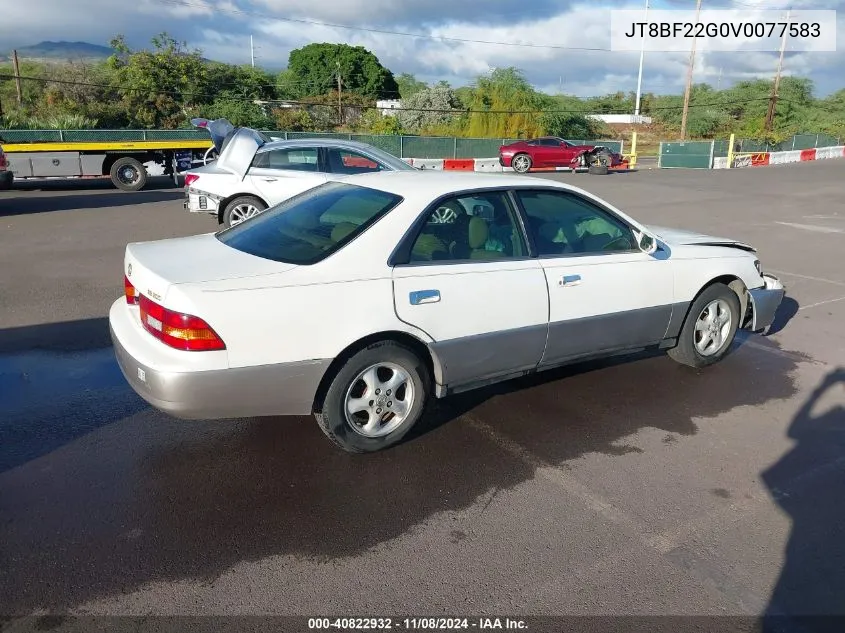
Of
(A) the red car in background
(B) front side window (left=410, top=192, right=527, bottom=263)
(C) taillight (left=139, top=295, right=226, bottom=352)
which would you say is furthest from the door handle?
(A) the red car in background

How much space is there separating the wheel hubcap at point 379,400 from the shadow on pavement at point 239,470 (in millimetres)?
190

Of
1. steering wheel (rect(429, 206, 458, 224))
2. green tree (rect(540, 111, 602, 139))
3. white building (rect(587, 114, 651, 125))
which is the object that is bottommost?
steering wheel (rect(429, 206, 458, 224))

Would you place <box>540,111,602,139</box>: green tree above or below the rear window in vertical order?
above

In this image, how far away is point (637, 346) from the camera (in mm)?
4883

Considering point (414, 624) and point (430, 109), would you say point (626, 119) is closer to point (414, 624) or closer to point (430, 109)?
point (430, 109)

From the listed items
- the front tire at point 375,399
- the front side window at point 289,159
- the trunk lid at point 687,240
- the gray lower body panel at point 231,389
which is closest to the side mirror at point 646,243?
the trunk lid at point 687,240

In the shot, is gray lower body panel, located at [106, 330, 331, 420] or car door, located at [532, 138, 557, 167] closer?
gray lower body panel, located at [106, 330, 331, 420]

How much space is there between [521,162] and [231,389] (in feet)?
85.6

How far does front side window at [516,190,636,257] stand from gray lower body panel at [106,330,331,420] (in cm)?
170

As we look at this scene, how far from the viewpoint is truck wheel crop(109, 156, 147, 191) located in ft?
58.0

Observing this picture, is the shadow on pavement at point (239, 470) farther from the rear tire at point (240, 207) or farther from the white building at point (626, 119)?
the white building at point (626, 119)

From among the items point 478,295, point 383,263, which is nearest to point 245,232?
point 383,263

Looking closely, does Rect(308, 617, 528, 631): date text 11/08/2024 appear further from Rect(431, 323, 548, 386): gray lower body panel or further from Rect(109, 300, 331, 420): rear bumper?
Rect(431, 323, 548, 386): gray lower body panel

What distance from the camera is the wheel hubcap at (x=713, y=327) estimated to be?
530cm
